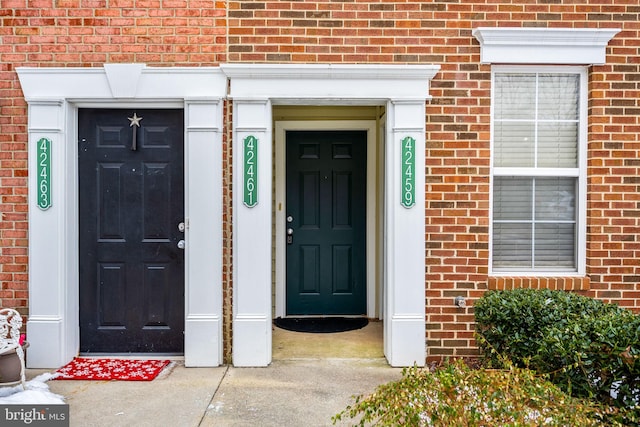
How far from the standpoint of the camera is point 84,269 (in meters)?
4.82

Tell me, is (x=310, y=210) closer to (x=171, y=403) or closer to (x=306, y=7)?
(x=306, y=7)

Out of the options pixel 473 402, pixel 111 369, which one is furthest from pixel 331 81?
pixel 111 369

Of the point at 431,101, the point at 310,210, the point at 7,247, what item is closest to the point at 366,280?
the point at 310,210

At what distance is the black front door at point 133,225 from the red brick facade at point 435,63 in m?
0.51

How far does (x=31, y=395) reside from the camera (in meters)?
3.80

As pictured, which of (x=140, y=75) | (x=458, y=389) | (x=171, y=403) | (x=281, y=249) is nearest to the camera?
(x=458, y=389)

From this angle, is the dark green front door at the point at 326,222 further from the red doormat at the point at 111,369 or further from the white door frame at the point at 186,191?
the red doormat at the point at 111,369

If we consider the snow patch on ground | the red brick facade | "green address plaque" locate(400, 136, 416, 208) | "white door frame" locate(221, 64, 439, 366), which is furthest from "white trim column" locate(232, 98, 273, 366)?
the snow patch on ground

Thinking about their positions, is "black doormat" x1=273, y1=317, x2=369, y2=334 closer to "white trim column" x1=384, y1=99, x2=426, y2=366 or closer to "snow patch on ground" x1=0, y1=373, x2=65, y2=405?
"white trim column" x1=384, y1=99, x2=426, y2=366

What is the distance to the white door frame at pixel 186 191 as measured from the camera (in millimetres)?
4586

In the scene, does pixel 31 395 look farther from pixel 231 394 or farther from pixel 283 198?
pixel 283 198

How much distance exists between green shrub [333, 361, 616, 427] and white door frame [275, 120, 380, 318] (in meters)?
3.42

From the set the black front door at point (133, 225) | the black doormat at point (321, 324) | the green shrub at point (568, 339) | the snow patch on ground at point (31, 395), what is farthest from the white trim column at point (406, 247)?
the snow patch on ground at point (31, 395)

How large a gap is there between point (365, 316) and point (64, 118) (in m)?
3.96
